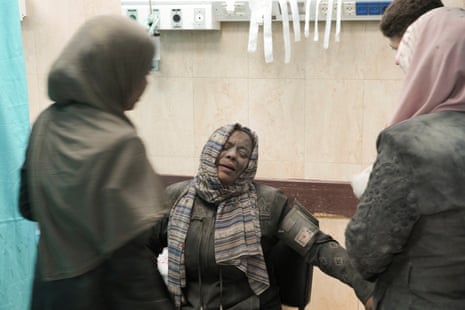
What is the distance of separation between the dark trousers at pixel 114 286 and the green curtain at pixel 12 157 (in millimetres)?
824

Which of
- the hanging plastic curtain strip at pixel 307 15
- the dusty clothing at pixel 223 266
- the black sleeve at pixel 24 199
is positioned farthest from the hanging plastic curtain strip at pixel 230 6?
the black sleeve at pixel 24 199

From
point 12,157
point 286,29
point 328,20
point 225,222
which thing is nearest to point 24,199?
point 12,157

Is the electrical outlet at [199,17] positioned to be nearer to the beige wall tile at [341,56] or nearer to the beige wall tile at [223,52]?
the beige wall tile at [223,52]

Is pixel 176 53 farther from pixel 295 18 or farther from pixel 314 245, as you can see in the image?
pixel 314 245

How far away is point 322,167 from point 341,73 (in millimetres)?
478

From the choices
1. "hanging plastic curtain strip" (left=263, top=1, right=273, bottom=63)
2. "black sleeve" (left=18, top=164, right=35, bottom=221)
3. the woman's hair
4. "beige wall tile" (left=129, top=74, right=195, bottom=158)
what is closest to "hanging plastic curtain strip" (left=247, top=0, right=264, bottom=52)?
"hanging plastic curtain strip" (left=263, top=1, right=273, bottom=63)

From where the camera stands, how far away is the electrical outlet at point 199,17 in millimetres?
2740

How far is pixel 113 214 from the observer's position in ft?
4.13

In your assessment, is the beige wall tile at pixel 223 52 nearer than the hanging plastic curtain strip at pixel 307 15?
No

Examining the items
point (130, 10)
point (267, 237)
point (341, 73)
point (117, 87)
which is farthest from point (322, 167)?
point (117, 87)

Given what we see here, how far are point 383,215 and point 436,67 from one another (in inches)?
16.0

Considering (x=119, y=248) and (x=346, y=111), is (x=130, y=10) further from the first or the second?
(x=119, y=248)

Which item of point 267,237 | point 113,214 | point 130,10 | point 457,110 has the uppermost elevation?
point 130,10

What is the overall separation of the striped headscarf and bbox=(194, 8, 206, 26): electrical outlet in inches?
27.6
